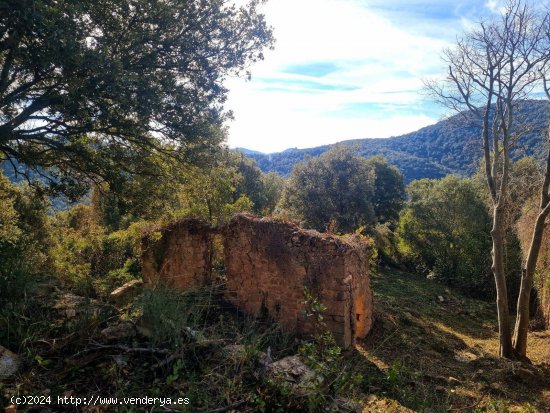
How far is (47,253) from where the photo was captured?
16188 millimetres

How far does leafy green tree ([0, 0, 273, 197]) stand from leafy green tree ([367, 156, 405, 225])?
23330 mm

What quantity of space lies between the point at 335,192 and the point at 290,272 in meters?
15.0

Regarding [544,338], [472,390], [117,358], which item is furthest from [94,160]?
[544,338]

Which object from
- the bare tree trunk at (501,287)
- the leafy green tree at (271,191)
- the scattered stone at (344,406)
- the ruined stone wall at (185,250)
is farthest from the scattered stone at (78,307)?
the leafy green tree at (271,191)

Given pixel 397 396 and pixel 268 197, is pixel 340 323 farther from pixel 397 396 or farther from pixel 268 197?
pixel 268 197

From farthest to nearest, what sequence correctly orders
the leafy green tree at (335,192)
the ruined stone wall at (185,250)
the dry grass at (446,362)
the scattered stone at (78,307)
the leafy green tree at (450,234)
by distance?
the leafy green tree at (335,192) → the leafy green tree at (450,234) → the ruined stone wall at (185,250) → the scattered stone at (78,307) → the dry grass at (446,362)

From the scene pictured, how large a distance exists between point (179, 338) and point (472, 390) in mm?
6032

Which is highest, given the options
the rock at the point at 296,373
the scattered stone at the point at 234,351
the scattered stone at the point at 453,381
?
the scattered stone at the point at 234,351

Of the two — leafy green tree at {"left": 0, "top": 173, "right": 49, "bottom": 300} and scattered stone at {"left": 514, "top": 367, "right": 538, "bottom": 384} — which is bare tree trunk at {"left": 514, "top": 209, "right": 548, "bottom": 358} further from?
leafy green tree at {"left": 0, "top": 173, "right": 49, "bottom": 300}

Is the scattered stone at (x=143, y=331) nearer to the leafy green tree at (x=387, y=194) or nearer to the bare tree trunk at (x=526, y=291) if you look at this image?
the bare tree trunk at (x=526, y=291)

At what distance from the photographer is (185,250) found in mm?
11547

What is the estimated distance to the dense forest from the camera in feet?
11.5

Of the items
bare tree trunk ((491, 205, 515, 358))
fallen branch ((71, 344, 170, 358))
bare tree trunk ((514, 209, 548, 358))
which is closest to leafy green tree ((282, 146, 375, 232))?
bare tree trunk ((491, 205, 515, 358))

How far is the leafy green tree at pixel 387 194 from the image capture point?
30.3m
